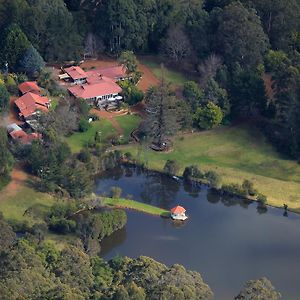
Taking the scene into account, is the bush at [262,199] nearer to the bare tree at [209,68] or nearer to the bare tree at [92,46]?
the bare tree at [209,68]

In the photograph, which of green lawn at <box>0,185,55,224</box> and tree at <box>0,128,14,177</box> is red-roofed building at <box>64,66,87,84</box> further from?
green lawn at <box>0,185,55,224</box>

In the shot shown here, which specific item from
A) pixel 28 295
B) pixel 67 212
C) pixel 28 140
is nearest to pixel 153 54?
pixel 28 140

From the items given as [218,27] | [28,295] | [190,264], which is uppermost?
[218,27]

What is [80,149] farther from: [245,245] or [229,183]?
[245,245]

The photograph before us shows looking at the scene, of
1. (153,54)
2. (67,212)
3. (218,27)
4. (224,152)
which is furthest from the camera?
(153,54)

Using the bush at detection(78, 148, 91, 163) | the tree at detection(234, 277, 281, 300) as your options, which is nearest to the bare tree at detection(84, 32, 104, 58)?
the bush at detection(78, 148, 91, 163)

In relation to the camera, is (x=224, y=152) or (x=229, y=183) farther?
(x=224, y=152)
